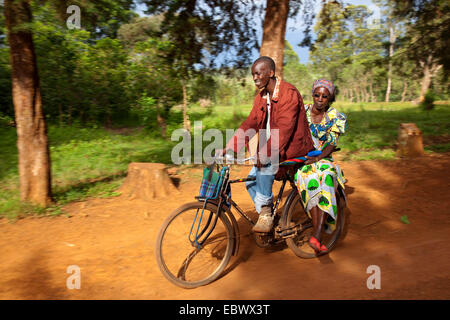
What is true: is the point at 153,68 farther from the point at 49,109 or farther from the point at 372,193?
the point at 372,193

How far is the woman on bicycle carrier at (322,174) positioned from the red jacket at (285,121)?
23 centimetres

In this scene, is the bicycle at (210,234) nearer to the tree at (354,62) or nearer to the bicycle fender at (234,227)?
the bicycle fender at (234,227)

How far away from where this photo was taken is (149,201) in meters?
5.45

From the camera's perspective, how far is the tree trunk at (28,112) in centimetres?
449

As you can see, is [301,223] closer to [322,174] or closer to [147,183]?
[322,174]

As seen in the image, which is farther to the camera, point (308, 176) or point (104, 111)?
point (104, 111)

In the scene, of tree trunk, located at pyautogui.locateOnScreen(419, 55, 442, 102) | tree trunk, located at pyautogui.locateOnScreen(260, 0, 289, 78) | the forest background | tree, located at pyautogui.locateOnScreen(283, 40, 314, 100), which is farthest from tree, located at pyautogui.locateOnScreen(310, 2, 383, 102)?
tree trunk, located at pyautogui.locateOnScreen(260, 0, 289, 78)

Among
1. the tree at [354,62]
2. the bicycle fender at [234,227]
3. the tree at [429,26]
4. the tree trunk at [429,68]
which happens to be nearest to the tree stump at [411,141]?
the tree at [429,26]

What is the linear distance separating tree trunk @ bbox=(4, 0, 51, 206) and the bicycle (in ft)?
9.34

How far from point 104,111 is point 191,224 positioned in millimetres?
11077

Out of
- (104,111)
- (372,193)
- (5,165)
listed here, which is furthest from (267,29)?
(104,111)

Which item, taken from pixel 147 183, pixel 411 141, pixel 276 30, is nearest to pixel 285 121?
pixel 147 183

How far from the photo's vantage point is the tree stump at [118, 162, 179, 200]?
218 inches
